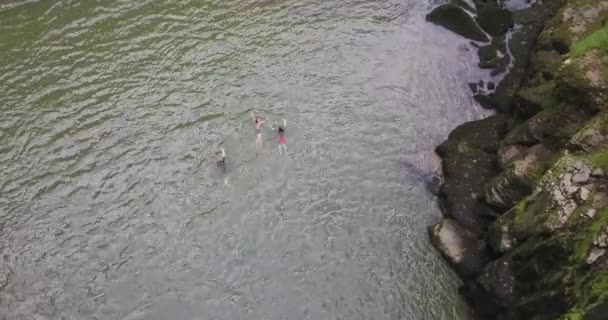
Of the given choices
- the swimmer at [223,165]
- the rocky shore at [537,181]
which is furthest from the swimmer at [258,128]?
the rocky shore at [537,181]

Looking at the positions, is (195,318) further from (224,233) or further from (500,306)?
(500,306)

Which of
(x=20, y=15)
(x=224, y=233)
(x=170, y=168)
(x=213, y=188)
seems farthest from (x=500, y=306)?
(x=20, y=15)

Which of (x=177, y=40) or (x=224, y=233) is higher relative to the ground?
(x=177, y=40)

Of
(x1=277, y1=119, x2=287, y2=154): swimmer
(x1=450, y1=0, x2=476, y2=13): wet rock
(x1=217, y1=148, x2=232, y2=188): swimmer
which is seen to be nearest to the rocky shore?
(x1=450, y1=0, x2=476, y2=13): wet rock

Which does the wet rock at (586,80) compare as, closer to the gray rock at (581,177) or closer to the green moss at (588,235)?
the gray rock at (581,177)

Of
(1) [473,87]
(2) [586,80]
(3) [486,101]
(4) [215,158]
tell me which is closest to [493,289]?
(2) [586,80]

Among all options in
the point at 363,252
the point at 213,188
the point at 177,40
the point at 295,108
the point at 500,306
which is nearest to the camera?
the point at 500,306
